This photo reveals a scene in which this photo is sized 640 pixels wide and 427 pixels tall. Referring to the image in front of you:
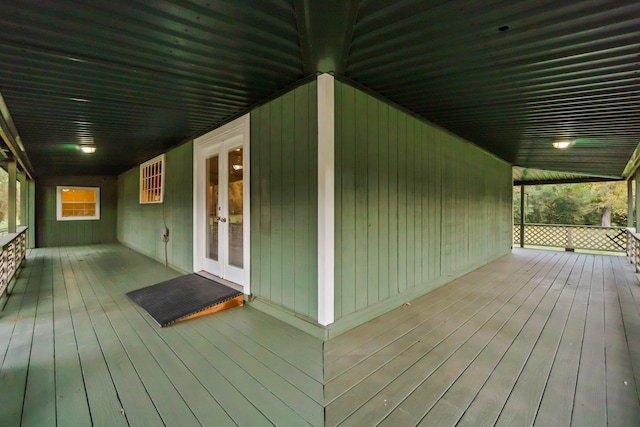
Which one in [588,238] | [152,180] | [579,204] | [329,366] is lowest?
[329,366]

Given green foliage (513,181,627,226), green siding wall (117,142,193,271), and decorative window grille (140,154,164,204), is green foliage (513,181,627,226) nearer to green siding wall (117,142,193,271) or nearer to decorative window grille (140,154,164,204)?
green siding wall (117,142,193,271)

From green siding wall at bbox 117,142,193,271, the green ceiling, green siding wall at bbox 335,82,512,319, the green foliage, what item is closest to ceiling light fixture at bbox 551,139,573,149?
the green ceiling

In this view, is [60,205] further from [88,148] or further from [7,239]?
[7,239]

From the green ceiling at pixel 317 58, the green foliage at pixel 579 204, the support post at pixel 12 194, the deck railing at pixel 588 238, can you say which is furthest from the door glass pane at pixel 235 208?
the green foliage at pixel 579 204

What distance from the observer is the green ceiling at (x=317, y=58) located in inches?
62.2

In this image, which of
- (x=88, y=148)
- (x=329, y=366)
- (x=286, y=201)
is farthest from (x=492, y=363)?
(x=88, y=148)

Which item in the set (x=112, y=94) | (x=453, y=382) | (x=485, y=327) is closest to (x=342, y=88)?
(x=112, y=94)

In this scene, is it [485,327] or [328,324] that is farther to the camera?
[485,327]

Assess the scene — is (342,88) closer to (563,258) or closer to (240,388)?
(240,388)

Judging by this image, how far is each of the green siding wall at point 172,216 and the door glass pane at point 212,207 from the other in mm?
493

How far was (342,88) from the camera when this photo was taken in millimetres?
2531

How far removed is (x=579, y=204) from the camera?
657 inches

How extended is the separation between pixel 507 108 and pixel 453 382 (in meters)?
2.83

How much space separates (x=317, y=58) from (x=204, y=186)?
280cm
